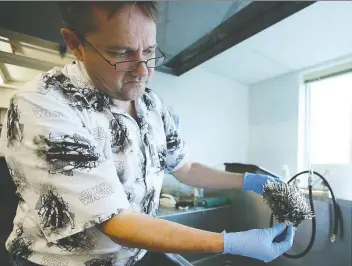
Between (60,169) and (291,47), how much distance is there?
59.6 inches

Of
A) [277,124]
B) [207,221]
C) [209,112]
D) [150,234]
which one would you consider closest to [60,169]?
[150,234]

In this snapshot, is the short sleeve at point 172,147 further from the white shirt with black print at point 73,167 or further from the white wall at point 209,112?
the white wall at point 209,112

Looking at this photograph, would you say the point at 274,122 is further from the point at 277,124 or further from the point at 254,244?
the point at 254,244

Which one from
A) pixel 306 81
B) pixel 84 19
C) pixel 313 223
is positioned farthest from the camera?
pixel 306 81

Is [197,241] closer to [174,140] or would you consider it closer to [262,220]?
[174,140]

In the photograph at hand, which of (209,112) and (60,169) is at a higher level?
(209,112)

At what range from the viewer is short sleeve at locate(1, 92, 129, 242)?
0.58 metres

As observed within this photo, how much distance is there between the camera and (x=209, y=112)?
2.25 metres

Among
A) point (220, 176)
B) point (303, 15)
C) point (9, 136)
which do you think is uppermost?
point (303, 15)

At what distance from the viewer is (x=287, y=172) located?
1.79m

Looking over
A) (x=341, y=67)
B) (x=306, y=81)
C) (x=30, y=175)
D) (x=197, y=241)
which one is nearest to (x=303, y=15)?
(x=341, y=67)

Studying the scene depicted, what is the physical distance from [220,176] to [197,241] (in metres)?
0.55

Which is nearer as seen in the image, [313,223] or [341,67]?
[313,223]

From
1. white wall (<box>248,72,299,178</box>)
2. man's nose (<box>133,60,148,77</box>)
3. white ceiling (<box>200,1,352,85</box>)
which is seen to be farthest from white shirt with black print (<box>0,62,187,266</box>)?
white wall (<box>248,72,299,178</box>)
